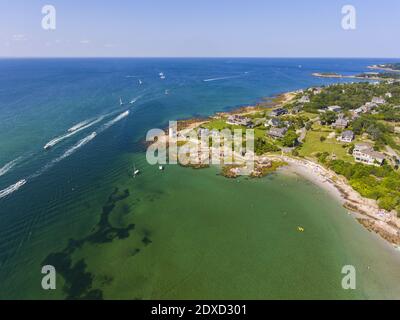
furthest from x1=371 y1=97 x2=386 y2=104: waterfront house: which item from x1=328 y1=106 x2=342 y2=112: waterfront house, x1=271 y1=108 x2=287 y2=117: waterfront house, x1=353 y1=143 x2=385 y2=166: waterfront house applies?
x1=353 y1=143 x2=385 y2=166: waterfront house

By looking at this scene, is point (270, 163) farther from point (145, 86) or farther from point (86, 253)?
point (145, 86)

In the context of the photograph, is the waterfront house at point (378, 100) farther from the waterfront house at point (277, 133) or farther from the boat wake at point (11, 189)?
the boat wake at point (11, 189)

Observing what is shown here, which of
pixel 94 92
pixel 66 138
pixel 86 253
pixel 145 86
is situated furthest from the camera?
pixel 145 86

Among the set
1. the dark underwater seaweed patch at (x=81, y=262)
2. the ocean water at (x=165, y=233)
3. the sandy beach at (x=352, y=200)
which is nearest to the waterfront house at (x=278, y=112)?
the sandy beach at (x=352, y=200)

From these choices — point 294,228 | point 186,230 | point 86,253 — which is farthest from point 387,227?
point 86,253

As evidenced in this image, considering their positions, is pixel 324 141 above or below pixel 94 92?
below

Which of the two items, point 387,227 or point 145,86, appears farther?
point 145,86

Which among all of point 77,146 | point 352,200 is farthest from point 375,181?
point 77,146
